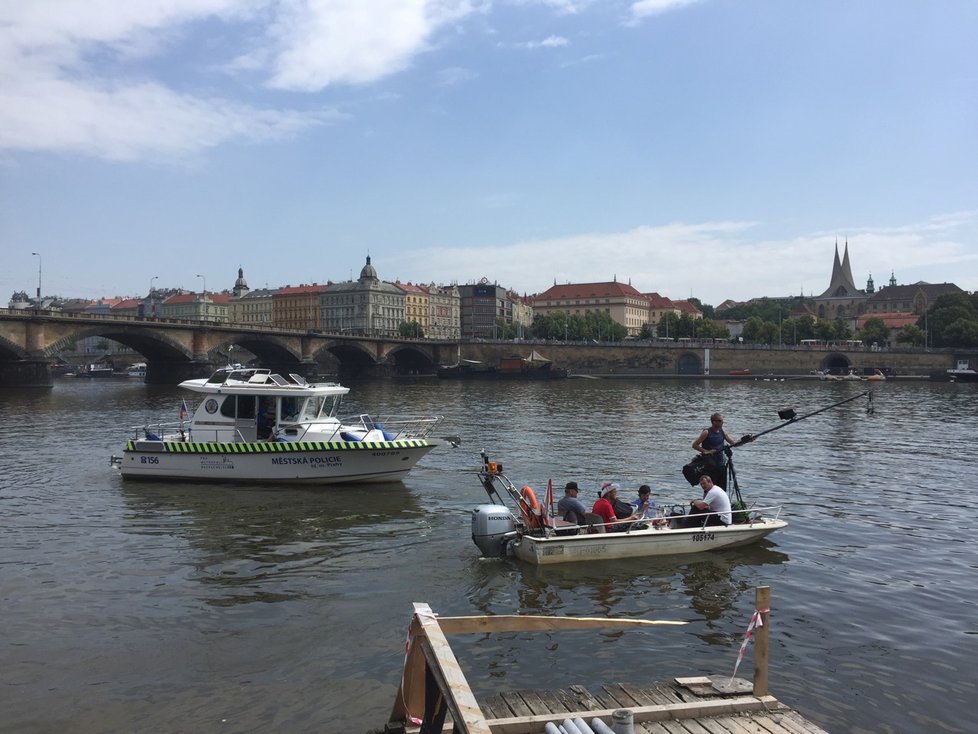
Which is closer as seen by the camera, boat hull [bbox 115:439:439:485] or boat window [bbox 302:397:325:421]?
boat hull [bbox 115:439:439:485]

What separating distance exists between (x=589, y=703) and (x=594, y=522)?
880cm

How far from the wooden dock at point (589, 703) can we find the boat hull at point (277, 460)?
1692 centimetres

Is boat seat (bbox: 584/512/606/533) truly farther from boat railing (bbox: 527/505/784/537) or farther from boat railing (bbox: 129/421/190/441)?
boat railing (bbox: 129/421/190/441)

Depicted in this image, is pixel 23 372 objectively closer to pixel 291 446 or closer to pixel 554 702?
pixel 291 446

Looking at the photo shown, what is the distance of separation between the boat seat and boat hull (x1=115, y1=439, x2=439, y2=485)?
954 centimetres

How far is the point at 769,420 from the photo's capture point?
175ft

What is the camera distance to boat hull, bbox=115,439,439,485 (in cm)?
2564

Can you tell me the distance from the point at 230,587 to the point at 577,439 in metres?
27.8

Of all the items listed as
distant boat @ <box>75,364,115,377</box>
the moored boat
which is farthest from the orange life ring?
distant boat @ <box>75,364,115,377</box>

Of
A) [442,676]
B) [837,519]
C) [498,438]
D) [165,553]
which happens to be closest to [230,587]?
[165,553]

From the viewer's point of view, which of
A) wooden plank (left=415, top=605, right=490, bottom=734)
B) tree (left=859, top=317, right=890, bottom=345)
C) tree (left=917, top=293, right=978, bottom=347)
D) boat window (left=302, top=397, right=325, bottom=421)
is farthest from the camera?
tree (left=859, top=317, right=890, bottom=345)

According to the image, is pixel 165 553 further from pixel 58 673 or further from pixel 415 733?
pixel 415 733

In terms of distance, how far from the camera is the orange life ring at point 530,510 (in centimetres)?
1720

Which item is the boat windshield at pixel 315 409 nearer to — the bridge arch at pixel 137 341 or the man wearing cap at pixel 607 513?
the man wearing cap at pixel 607 513
